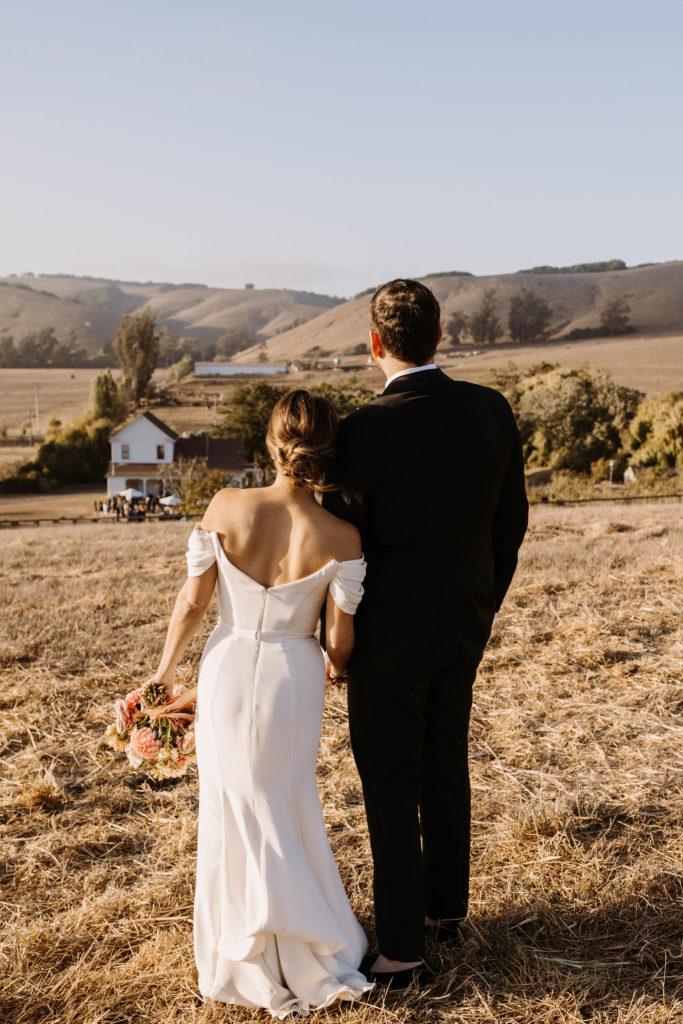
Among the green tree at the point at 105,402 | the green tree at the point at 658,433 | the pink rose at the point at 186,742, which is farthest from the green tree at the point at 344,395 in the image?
the pink rose at the point at 186,742

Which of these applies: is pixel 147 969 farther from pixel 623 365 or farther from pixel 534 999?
pixel 623 365

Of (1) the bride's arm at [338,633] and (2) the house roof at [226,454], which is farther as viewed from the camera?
(2) the house roof at [226,454]

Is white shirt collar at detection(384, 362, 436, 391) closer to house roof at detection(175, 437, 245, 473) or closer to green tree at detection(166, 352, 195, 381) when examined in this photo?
house roof at detection(175, 437, 245, 473)

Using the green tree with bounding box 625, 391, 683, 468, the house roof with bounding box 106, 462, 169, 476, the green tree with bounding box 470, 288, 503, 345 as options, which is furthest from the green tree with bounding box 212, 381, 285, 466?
the green tree with bounding box 470, 288, 503, 345

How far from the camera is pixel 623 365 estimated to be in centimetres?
7562

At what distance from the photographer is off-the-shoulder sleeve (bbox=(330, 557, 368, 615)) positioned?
9.12ft

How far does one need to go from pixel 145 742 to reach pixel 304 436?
1561 millimetres

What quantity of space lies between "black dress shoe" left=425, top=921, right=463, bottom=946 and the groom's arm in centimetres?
132

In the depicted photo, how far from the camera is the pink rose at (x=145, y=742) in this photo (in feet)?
11.1

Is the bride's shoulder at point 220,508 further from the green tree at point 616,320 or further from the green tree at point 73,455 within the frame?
the green tree at point 616,320

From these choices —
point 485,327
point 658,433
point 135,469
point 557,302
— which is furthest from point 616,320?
point 658,433

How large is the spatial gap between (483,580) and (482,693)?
3148mm

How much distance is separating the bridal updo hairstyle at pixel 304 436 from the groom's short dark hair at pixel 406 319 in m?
0.35

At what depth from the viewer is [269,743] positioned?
2896 mm
